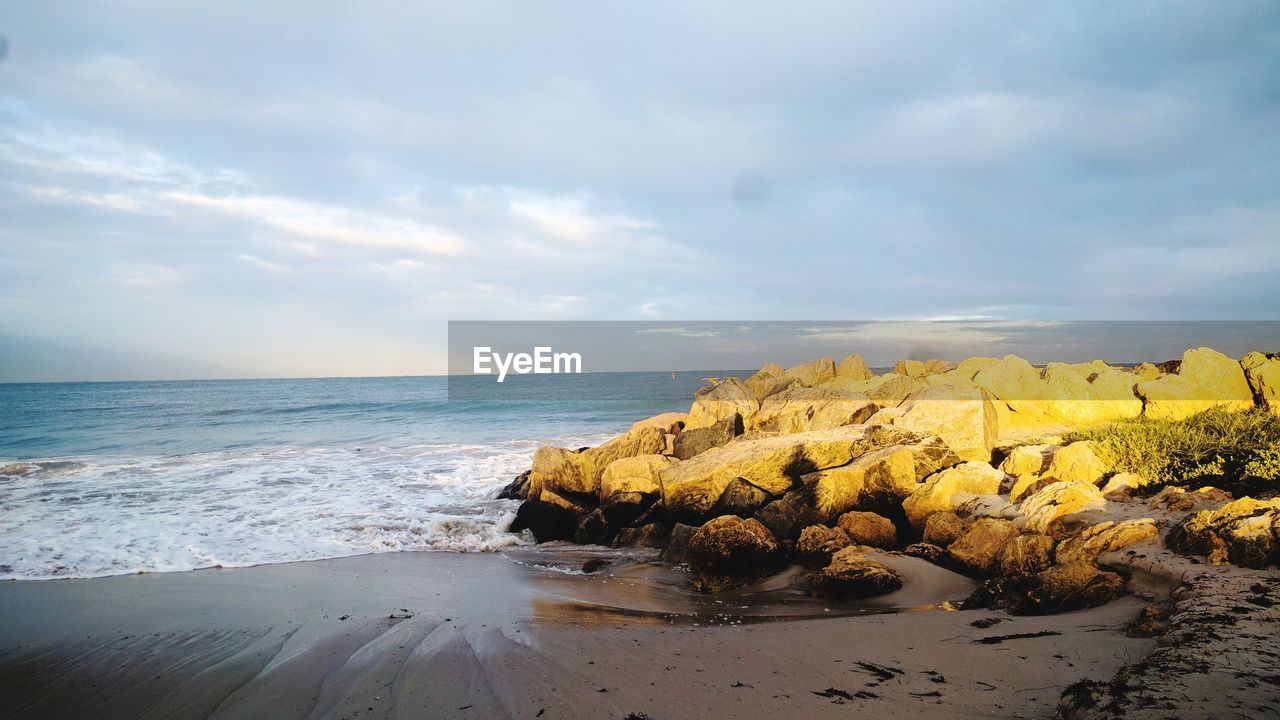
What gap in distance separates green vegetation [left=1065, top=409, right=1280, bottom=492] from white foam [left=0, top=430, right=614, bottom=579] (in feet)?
30.9

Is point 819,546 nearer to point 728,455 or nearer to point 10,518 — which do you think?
point 728,455

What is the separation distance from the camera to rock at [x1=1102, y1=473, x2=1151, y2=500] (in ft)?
24.3

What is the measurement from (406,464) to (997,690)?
18.0 metres

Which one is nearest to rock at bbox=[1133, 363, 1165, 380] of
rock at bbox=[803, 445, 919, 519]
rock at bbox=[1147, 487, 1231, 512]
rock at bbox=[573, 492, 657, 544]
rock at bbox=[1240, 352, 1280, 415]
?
rock at bbox=[1240, 352, 1280, 415]

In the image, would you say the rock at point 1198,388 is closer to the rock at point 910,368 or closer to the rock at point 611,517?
the rock at point 910,368

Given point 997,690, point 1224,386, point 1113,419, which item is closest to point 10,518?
point 997,690

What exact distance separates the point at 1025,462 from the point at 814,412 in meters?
4.93

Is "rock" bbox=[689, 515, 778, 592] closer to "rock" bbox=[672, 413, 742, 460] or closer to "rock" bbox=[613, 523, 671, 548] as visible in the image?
"rock" bbox=[613, 523, 671, 548]

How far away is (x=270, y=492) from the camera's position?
14.6 metres

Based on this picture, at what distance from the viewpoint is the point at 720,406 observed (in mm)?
16109

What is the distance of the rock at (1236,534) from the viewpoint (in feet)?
16.1

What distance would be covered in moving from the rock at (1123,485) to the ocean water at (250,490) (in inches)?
345

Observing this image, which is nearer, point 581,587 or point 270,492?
point 581,587

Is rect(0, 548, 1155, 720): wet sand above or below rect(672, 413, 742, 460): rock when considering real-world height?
below
